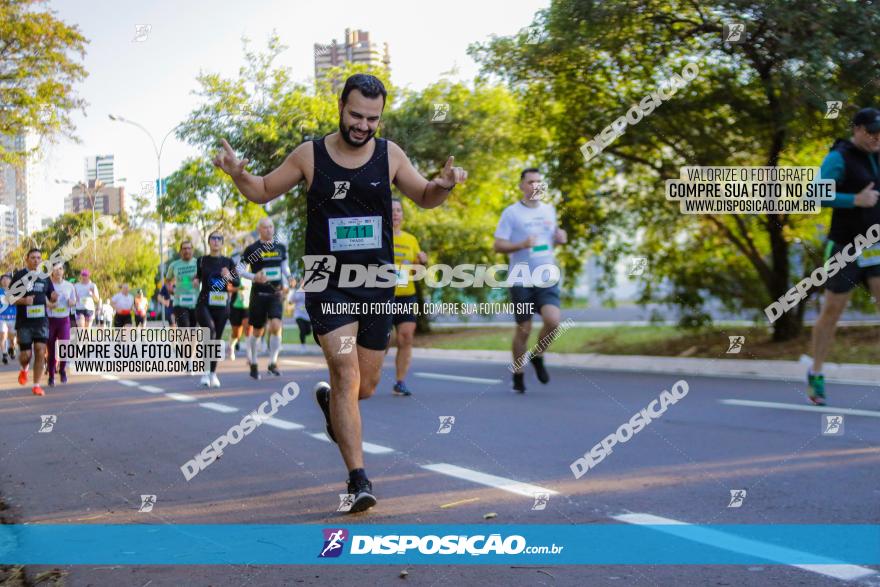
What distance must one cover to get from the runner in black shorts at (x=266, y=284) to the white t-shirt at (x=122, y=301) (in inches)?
157

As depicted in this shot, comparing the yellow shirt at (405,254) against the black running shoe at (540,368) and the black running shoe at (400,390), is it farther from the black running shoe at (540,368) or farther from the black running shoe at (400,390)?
the black running shoe at (540,368)

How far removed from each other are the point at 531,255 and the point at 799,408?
9.61 feet

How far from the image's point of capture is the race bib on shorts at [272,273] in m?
12.0

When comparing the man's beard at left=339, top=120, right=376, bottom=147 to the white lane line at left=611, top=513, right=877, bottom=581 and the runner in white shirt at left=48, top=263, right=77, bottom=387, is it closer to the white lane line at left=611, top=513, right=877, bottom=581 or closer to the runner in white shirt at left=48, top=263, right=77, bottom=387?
the white lane line at left=611, top=513, right=877, bottom=581

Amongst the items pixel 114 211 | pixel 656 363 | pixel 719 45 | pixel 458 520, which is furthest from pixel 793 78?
pixel 458 520

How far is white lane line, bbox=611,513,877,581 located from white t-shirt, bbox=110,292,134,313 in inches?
191

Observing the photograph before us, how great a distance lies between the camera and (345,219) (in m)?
4.52

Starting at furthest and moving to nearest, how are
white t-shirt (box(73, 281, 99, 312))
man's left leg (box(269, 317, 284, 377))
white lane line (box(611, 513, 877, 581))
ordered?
man's left leg (box(269, 317, 284, 377))
white t-shirt (box(73, 281, 99, 312))
white lane line (box(611, 513, 877, 581))

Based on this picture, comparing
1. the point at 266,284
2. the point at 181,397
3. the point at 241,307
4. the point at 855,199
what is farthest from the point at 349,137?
the point at 241,307

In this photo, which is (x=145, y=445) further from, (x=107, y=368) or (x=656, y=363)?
(x=656, y=363)

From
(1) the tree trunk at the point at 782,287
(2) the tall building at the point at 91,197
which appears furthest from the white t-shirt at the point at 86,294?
(1) the tree trunk at the point at 782,287

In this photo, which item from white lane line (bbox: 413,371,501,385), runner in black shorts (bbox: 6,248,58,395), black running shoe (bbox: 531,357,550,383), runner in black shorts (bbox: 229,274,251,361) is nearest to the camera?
black running shoe (bbox: 531,357,550,383)

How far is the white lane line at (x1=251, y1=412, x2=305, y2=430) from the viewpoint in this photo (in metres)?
7.45

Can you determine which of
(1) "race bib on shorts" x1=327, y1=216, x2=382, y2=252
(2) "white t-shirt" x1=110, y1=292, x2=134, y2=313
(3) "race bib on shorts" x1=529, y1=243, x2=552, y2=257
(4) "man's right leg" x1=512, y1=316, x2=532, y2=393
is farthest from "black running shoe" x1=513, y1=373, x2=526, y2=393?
(1) "race bib on shorts" x1=327, y1=216, x2=382, y2=252
